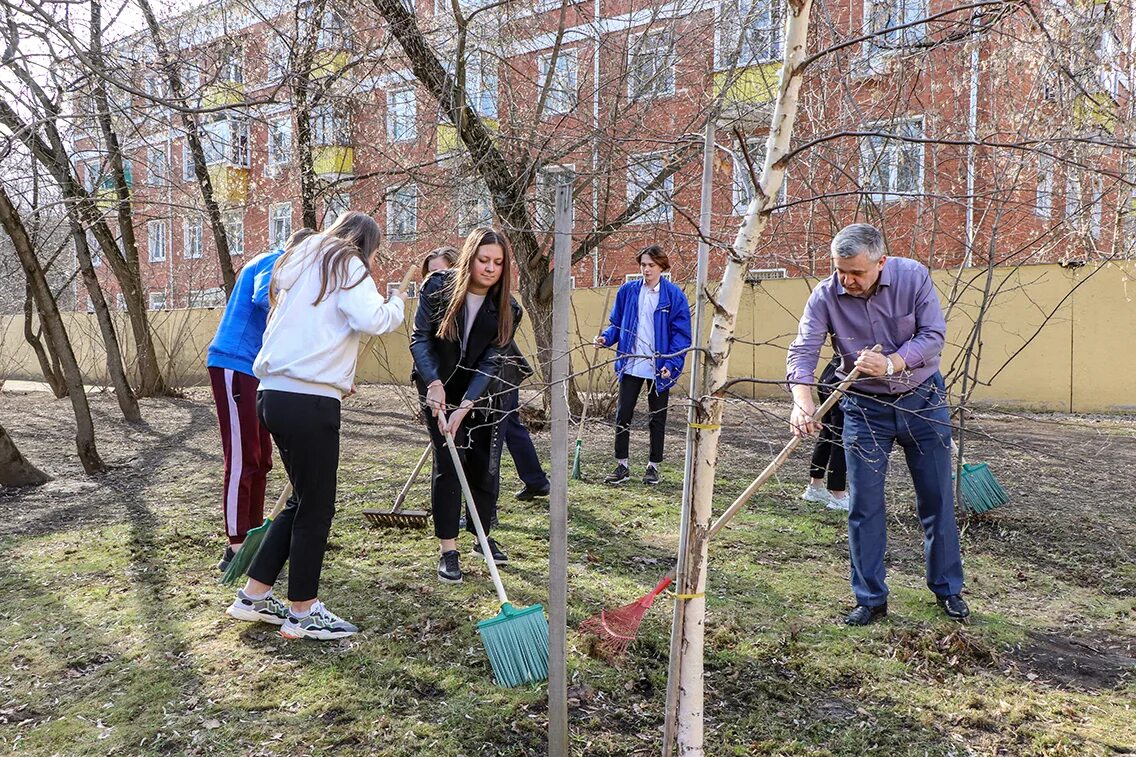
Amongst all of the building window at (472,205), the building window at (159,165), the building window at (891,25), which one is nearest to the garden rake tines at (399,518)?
the building window at (891,25)

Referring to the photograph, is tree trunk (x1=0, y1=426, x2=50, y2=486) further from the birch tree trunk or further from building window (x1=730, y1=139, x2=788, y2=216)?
the birch tree trunk

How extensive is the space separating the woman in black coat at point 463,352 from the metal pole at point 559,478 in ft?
4.99

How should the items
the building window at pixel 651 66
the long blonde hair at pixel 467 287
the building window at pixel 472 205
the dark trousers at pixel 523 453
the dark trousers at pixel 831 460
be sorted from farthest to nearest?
the building window at pixel 472 205
the building window at pixel 651 66
the dark trousers at pixel 523 453
the dark trousers at pixel 831 460
the long blonde hair at pixel 467 287

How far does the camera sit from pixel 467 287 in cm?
381

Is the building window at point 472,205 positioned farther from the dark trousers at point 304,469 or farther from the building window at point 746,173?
the dark trousers at point 304,469

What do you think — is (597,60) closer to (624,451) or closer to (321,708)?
(624,451)

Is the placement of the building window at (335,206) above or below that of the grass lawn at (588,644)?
above

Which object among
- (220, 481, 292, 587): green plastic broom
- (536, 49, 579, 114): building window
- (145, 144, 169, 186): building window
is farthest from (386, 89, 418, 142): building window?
(220, 481, 292, 587): green plastic broom

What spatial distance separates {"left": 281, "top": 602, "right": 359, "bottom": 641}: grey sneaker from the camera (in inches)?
128

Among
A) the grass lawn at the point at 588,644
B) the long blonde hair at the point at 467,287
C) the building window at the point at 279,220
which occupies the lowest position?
the grass lawn at the point at 588,644

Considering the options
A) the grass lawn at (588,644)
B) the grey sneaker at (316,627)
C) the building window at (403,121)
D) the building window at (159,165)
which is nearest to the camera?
the grass lawn at (588,644)

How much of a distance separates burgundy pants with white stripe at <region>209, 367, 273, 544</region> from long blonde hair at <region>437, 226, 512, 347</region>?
2.97ft

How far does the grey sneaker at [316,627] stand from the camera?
3.25m

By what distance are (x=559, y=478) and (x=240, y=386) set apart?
213cm
